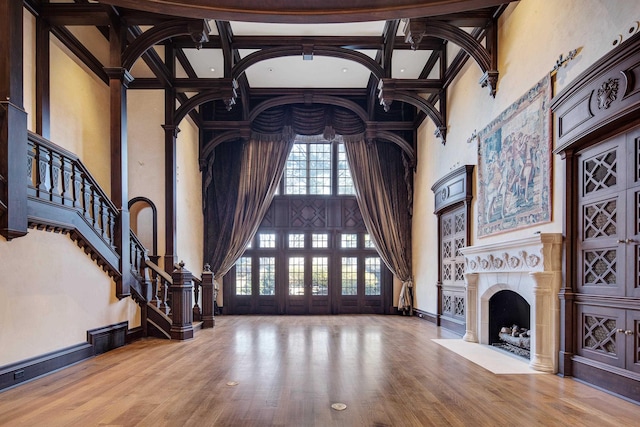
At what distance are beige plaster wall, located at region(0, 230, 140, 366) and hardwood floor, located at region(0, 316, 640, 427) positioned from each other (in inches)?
16.3

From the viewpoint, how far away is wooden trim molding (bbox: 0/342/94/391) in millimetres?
4301

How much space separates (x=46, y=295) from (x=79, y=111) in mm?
4079

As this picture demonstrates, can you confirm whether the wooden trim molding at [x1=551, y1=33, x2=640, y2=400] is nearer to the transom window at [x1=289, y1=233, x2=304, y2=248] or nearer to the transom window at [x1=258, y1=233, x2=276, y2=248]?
the transom window at [x1=289, y1=233, x2=304, y2=248]

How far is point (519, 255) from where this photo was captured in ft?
18.5

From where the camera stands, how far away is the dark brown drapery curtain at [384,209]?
38.6 ft

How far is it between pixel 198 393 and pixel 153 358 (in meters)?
1.96

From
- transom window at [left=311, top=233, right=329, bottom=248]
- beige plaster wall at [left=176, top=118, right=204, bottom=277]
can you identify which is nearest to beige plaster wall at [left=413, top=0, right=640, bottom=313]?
transom window at [left=311, top=233, right=329, bottom=248]

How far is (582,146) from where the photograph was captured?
15.6 ft

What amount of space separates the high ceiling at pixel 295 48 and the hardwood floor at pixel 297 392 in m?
3.03

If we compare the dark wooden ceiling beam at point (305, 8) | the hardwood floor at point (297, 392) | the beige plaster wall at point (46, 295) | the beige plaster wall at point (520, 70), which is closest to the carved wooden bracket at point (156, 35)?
the beige plaster wall at point (46, 295)

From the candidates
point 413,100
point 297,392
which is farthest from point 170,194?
point 297,392

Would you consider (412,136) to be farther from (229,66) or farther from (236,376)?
(236,376)

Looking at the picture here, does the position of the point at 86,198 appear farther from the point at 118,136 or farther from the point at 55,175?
the point at 118,136

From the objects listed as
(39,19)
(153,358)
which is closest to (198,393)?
(153,358)
